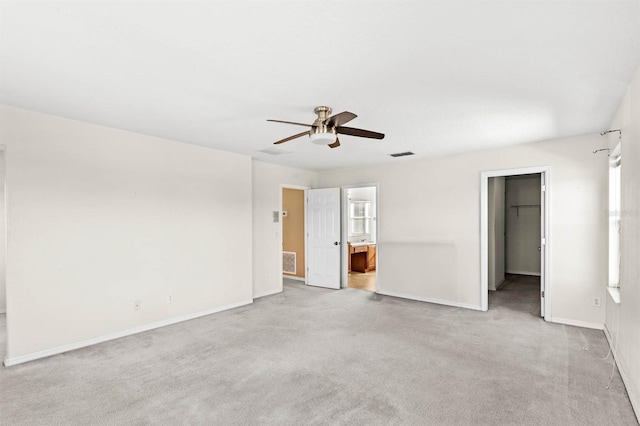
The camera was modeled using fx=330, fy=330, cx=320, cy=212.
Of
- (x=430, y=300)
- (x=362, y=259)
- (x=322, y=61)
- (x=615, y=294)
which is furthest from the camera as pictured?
(x=362, y=259)

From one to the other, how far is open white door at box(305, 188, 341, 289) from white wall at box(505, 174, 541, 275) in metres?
4.60

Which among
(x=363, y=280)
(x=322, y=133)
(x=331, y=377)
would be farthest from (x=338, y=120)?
(x=363, y=280)

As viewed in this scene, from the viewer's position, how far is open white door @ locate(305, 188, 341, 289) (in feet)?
21.5

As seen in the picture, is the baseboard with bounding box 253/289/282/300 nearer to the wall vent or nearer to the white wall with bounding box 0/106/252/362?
the white wall with bounding box 0/106/252/362

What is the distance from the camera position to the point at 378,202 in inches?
241

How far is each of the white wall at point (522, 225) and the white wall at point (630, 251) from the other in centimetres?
503

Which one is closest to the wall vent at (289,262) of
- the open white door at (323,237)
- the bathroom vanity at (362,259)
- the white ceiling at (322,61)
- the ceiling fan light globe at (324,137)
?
the open white door at (323,237)

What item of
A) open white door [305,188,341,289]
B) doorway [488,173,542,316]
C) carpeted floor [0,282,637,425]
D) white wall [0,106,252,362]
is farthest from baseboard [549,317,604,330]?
white wall [0,106,252,362]

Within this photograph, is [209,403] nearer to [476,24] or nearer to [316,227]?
[476,24]

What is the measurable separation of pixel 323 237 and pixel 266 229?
127cm

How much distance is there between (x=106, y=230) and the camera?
3.80m

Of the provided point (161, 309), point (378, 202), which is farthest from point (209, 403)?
point (378, 202)

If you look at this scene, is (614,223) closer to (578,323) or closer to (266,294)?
(578,323)

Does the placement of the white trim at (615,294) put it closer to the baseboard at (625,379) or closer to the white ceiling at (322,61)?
the baseboard at (625,379)
